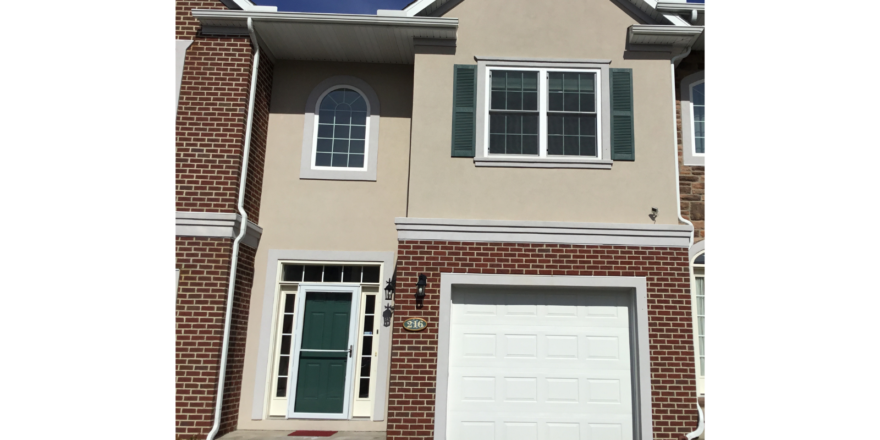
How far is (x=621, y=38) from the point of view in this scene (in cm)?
873

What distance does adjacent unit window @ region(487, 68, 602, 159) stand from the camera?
841 cm

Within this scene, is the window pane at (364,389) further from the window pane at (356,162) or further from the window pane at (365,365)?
the window pane at (356,162)

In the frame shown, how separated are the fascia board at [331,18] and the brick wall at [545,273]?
3.08m

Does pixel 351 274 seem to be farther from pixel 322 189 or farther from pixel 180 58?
pixel 180 58

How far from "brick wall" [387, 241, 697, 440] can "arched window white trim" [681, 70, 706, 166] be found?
198 centimetres

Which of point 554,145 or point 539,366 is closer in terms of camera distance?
point 539,366

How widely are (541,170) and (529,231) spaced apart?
0.88m

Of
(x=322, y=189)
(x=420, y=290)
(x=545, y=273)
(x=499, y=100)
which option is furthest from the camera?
(x=322, y=189)

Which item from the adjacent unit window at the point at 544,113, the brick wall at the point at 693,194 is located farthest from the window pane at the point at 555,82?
the brick wall at the point at 693,194

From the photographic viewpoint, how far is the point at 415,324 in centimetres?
777

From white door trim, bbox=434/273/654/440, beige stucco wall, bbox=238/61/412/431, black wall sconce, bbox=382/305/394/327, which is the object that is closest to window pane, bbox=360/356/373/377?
black wall sconce, bbox=382/305/394/327

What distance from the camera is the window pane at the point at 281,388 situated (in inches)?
352

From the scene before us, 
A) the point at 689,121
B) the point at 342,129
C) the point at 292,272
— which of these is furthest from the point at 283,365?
the point at 689,121

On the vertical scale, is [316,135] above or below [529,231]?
above
